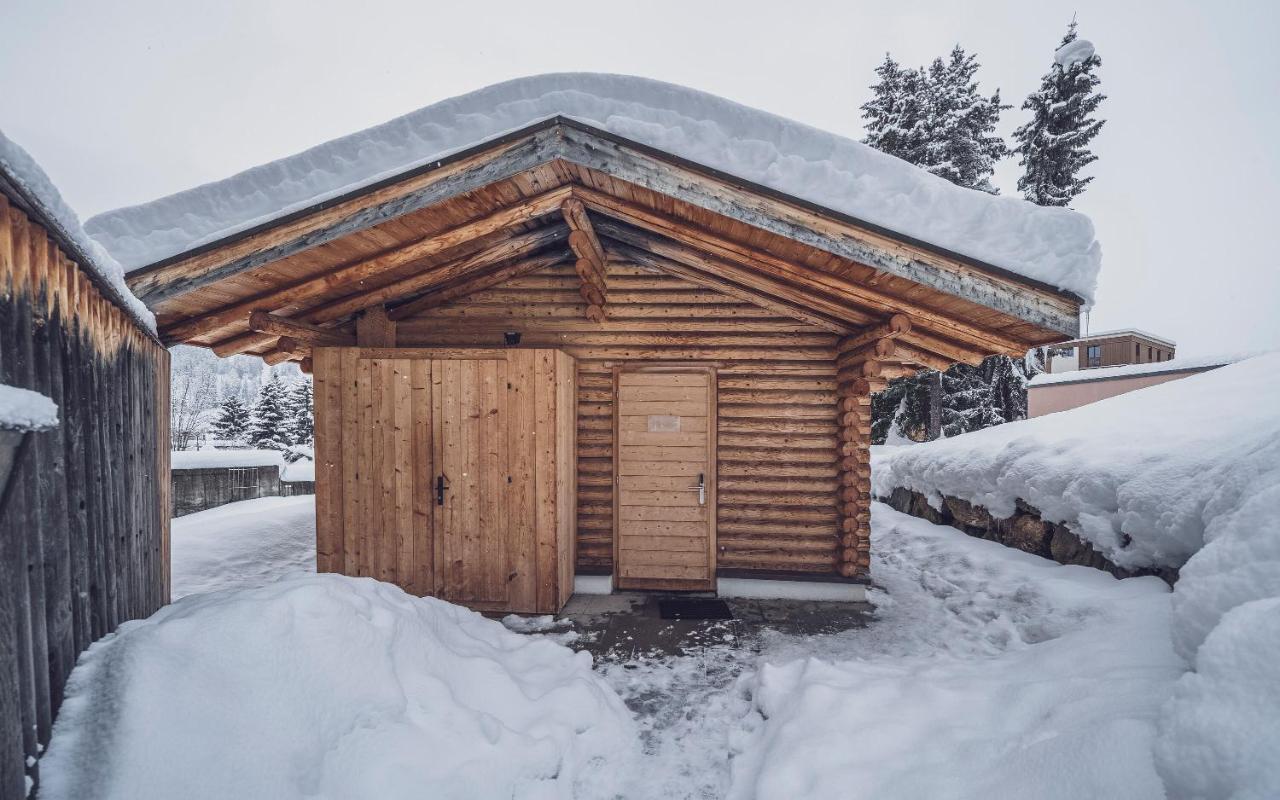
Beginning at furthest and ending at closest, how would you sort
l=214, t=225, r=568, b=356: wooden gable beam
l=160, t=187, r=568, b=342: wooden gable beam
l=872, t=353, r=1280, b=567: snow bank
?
l=214, t=225, r=568, b=356: wooden gable beam
l=160, t=187, r=568, b=342: wooden gable beam
l=872, t=353, r=1280, b=567: snow bank

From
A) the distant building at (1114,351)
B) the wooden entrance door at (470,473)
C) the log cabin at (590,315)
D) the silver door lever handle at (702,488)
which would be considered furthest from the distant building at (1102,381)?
the wooden entrance door at (470,473)

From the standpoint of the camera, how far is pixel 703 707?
11.5 feet

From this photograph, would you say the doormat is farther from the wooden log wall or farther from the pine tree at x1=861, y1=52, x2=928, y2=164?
the pine tree at x1=861, y1=52, x2=928, y2=164

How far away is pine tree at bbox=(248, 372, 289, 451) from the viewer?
Answer: 28.2 meters

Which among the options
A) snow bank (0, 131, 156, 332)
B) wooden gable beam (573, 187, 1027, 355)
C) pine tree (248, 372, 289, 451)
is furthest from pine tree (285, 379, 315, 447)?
wooden gable beam (573, 187, 1027, 355)

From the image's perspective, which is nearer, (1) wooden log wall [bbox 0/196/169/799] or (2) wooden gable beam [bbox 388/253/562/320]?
(1) wooden log wall [bbox 0/196/169/799]

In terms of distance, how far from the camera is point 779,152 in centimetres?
349

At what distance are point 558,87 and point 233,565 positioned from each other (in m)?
7.20

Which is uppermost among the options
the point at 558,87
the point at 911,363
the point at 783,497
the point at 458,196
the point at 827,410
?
the point at 558,87

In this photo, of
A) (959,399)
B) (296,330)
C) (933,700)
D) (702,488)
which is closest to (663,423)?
(702,488)

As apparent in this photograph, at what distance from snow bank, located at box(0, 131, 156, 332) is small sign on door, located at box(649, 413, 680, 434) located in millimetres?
4511

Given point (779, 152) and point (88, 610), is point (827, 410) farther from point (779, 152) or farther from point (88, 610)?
point (88, 610)

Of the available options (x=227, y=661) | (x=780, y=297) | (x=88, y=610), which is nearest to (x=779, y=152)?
(x=780, y=297)

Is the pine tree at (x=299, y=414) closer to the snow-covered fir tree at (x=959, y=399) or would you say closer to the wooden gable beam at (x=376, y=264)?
the wooden gable beam at (x=376, y=264)
